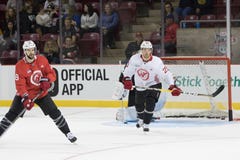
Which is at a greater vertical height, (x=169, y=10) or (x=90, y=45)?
(x=169, y=10)

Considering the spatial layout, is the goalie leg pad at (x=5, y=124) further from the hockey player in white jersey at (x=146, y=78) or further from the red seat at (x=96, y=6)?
the red seat at (x=96, y=6)

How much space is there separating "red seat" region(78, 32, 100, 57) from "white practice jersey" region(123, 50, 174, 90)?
4869mm

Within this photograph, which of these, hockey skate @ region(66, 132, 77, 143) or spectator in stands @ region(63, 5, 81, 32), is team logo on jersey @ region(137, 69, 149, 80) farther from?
spectator in stands @ region(63, 5, 81, 32)

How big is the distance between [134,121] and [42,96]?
3012 millimetres

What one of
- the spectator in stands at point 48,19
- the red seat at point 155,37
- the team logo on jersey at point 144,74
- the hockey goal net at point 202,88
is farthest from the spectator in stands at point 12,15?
the team logo on jersey at point 144,74

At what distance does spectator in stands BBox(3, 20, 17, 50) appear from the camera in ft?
54.0

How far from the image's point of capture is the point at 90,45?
1570cm

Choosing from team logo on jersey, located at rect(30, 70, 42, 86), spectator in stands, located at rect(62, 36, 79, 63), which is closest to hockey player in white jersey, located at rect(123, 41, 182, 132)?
team logo on jersey, located at rect(30, 70, 42, 86)

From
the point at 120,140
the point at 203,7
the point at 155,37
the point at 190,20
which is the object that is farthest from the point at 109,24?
the point at 120,140

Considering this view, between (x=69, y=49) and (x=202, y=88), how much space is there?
3.98 metres

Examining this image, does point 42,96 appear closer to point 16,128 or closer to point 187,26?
point 16,128

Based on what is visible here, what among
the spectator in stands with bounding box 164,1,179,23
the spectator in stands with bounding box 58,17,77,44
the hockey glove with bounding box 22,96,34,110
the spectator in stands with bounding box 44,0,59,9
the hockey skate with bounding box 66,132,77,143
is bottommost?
the hockey skate with bounding box 66,132,77,143

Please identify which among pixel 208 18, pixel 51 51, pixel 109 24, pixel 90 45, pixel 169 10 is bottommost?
pixel 51 51

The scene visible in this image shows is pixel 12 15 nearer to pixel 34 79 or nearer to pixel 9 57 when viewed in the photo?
pixel 9 57
